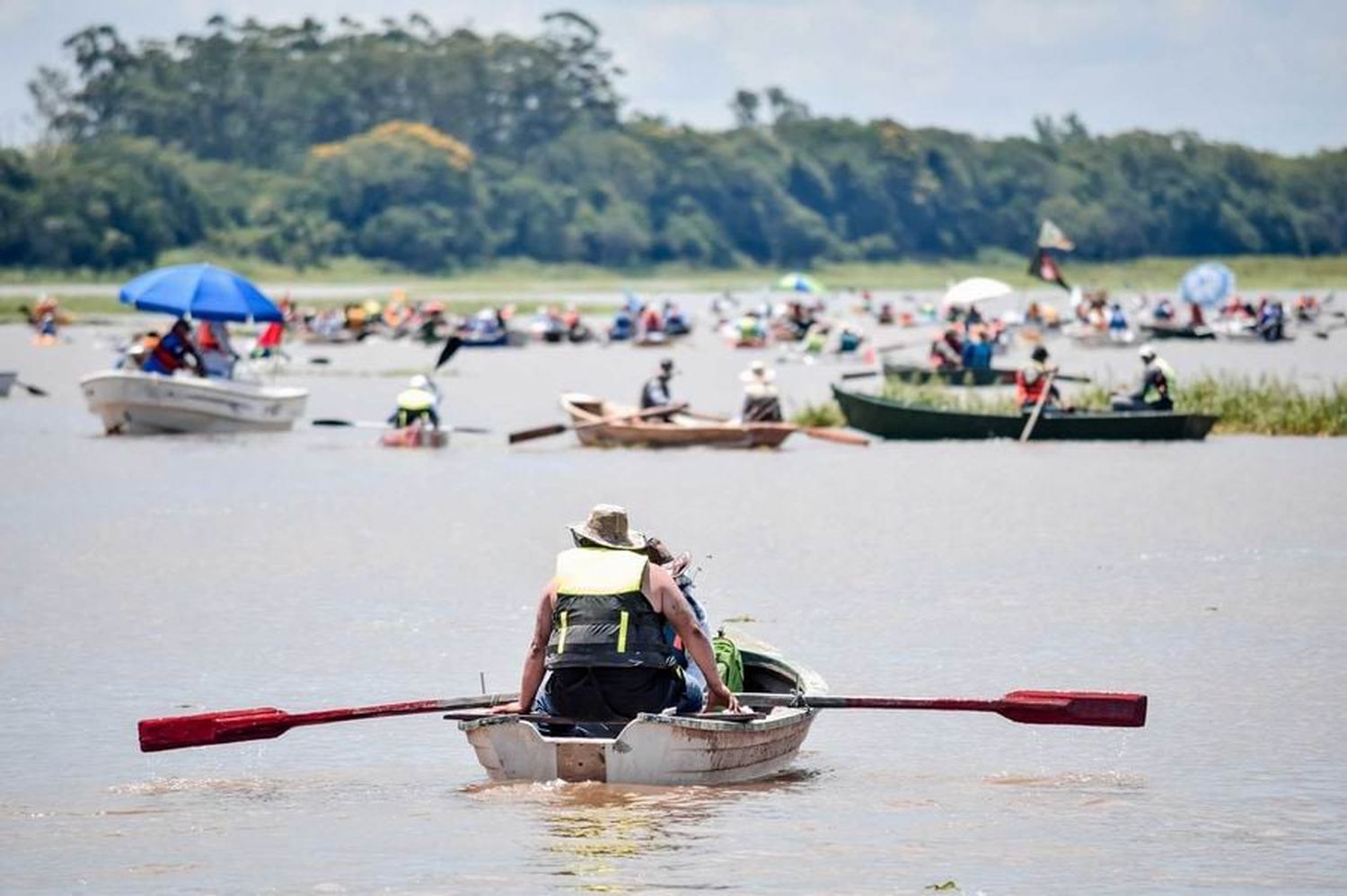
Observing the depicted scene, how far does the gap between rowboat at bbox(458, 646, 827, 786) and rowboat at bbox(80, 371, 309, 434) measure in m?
29.3

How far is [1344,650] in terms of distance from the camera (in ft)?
68.2

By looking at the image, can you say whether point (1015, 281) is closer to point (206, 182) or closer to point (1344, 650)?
point (206, 182)

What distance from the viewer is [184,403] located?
43906mm

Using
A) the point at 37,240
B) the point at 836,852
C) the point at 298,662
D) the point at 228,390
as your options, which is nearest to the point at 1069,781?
the point at 836,852

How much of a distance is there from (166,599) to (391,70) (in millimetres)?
176078

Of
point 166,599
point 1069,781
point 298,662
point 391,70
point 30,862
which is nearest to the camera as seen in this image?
point 30,862

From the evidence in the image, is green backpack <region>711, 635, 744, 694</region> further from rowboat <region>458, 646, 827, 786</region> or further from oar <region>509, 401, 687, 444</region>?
oar <region>509, 401, 687, 444</region>

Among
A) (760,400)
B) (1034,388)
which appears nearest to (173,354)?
(760,400)

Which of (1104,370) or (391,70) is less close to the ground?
(391,70)

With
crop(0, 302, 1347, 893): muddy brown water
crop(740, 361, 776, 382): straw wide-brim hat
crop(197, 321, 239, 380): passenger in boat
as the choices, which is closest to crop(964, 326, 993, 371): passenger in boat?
crop(0, 302, 1347, 893): muddy brown water

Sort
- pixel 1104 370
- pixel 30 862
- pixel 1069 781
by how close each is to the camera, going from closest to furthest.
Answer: pixel 30 862 → pixel 1069 781 → pixel 1104 370

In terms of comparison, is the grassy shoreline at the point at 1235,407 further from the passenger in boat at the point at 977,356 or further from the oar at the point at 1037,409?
the passenger in boat at the point at 977,356

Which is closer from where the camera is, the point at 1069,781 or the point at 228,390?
the point at 1069,781

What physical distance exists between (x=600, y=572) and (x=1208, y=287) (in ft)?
261
